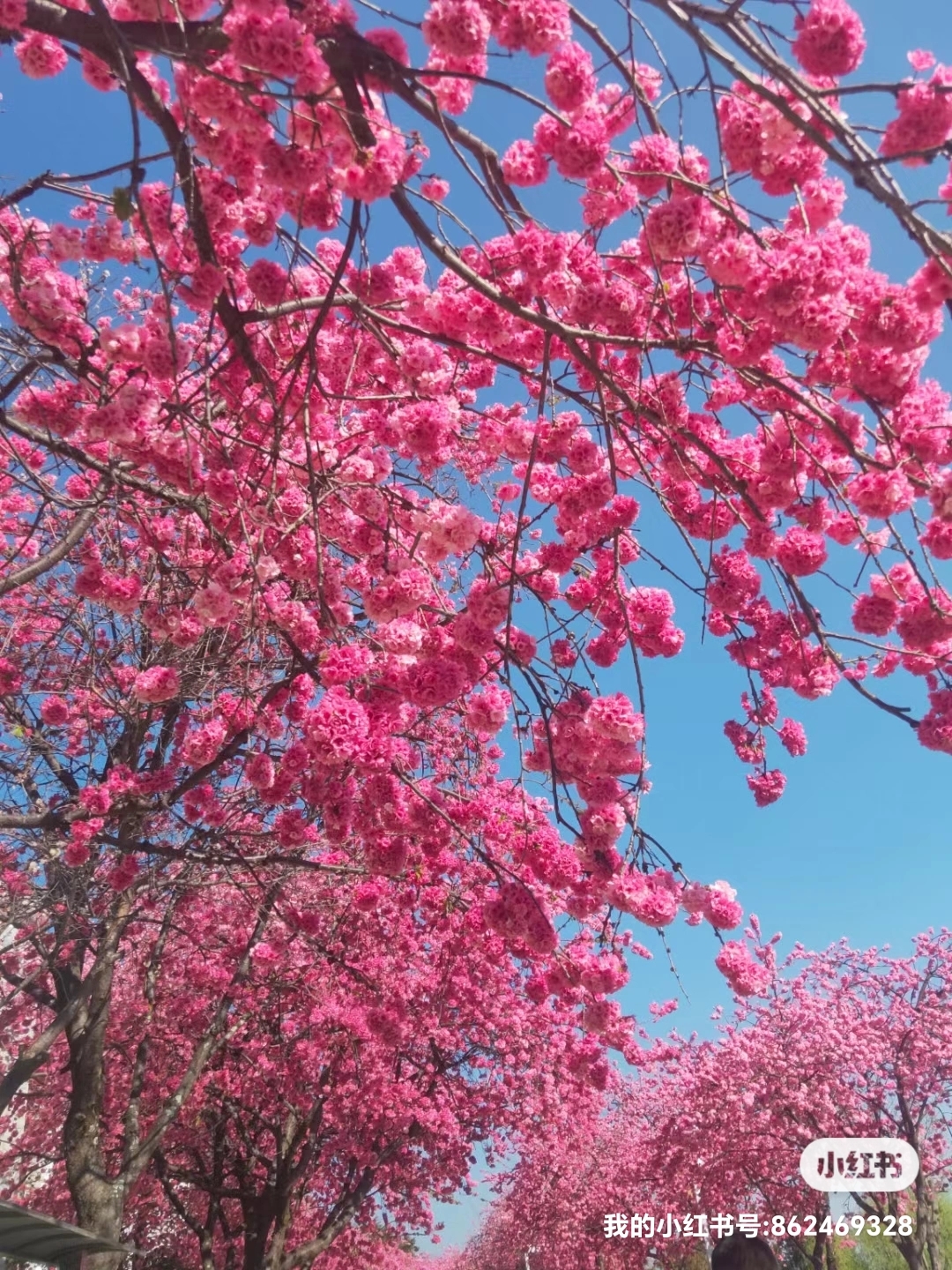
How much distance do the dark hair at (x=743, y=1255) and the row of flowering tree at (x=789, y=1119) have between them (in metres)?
9.24

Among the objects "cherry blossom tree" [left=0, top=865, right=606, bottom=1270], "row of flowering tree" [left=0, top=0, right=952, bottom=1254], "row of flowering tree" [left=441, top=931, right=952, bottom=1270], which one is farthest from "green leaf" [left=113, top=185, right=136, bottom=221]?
"row of flowering tree" [left=441, top=931, right=952, bottom=1270]

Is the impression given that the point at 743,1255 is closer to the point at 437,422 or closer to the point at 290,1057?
the point at 437,422

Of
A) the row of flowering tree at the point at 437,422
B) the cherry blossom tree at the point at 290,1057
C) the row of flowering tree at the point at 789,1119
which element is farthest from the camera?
the row of flowering tree at the point at 789,1119

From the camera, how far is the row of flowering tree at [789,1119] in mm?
13164

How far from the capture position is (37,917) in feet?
23.4

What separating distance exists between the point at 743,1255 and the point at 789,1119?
12482 mm

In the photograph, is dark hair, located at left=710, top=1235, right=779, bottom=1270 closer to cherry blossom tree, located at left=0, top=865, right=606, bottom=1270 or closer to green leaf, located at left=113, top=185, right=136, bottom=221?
cherry blossom tree, located at left=0, top=865, right=606, bottom=1270

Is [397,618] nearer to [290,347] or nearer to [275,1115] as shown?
[290,347]

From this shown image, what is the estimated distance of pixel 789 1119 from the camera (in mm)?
13398

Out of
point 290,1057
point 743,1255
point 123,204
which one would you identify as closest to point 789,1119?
point 290,1057

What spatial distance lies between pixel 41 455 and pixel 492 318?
11.1ft

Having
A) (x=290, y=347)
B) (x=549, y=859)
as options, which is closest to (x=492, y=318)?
(x=290, y=347)

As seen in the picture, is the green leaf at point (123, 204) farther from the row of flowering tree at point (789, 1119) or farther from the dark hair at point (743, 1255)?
the row of flowering tree at point (789, 1119)

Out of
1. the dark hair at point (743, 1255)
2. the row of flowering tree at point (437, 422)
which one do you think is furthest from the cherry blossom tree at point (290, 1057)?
the dark hair at point (743, 1255)
